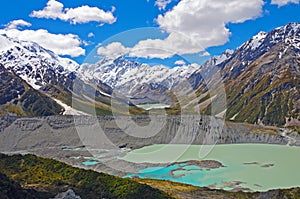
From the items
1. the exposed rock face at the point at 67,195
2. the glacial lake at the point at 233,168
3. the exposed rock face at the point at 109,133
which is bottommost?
the glacial lake at the point at 233,168

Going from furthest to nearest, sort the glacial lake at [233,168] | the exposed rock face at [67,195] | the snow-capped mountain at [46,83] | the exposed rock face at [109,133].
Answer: the snow-capped mountain at [46,83] → the exposed rock face at [109,133] → the glacial lake at [233,168] → the exposed rock face at [67,195]

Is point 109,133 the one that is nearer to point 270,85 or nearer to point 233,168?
point 233,168

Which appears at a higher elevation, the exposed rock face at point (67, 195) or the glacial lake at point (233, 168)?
the exposed rock face at point (67, 195)

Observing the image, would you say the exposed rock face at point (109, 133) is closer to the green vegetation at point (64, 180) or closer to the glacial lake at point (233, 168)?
the glacial lake at point (233, 168)

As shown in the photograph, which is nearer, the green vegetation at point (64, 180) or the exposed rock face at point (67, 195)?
the exposed rock face at point (67, 195)

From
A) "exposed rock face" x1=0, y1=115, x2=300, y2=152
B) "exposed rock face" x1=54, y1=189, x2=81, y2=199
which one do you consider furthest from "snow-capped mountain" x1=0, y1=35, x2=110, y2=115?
"exposed rock face" x1=54, y1=189, x2=81, y2=199

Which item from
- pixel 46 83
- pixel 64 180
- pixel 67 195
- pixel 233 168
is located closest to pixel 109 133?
pixel 233 168

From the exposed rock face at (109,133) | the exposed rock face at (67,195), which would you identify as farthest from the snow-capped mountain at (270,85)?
the exposed rock face at (67,195)
